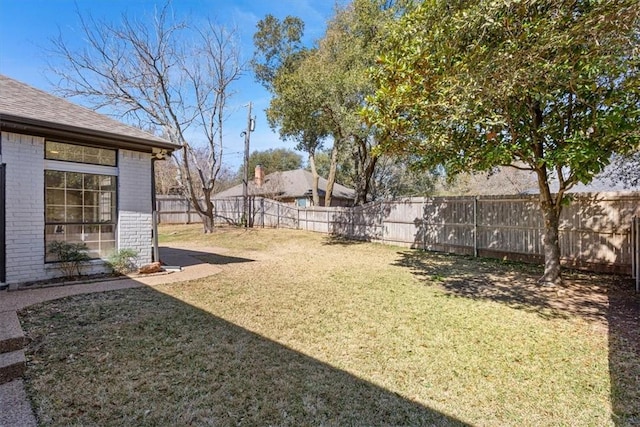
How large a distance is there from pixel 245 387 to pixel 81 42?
14.6 meters

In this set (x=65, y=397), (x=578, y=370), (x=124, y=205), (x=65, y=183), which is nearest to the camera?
(x=65, y=397)

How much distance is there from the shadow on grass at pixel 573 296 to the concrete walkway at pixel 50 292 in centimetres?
442

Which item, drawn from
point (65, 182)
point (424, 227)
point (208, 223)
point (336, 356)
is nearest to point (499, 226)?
point (424, 227)

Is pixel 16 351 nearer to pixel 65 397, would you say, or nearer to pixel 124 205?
pixel 65 397

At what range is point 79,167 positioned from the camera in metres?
6.49

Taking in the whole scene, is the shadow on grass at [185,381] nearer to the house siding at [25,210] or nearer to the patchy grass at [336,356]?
the patchy grass at [336,356]

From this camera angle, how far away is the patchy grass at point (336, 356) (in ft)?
8.44

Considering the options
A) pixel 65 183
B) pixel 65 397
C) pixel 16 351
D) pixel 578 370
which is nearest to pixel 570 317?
pixel 578 370

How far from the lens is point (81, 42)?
1220cm

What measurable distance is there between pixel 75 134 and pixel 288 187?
855 inches

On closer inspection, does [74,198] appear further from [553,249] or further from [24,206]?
[553,249]

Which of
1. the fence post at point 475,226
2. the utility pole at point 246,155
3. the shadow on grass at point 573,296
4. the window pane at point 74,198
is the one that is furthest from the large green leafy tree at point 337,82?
the window pane at point 74,198

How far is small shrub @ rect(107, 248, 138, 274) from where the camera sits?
695 cm

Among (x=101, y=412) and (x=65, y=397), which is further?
(x=65, y=397)
